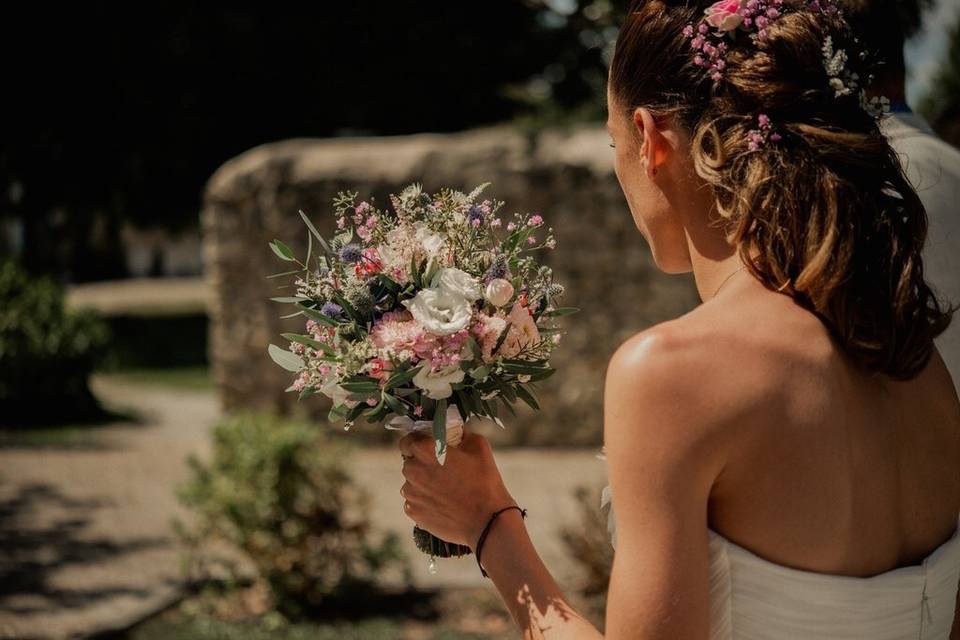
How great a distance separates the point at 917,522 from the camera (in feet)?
5.11

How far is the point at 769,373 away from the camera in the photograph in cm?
139

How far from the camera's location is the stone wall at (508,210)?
9312 mm

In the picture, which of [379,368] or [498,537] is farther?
[379,368]

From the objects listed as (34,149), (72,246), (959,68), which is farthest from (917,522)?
(959,68)

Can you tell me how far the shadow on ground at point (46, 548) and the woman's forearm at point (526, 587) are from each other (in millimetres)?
4468

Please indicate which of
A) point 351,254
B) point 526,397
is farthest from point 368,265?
point 526,397

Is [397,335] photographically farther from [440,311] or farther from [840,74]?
[840,74]

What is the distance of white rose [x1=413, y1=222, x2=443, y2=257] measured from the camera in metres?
1.92

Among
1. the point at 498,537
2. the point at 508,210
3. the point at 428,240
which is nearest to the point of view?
the point at 498,537

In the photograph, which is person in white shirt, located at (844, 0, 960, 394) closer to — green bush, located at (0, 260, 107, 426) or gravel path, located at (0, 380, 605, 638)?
gravel path, located at (0, 380, 605, 638)

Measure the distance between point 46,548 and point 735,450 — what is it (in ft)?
20.1

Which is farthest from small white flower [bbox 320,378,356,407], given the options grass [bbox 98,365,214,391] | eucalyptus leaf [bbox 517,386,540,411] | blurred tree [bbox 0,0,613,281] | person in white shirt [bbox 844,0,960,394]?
blurred tree [bbox 0,0,613,281]

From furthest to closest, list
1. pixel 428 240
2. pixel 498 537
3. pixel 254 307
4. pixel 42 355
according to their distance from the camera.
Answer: pixel 42 355, pixel 254 307, pixel 428 240, pixel 498 537

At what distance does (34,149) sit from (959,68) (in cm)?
3358
